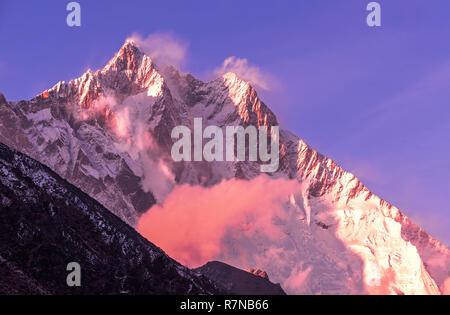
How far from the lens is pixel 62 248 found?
134000mm

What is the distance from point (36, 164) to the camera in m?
159

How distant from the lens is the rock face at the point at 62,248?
124 meters

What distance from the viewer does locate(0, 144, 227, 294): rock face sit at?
4889 inches

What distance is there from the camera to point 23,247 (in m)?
129

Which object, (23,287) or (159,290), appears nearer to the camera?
(23,287)
